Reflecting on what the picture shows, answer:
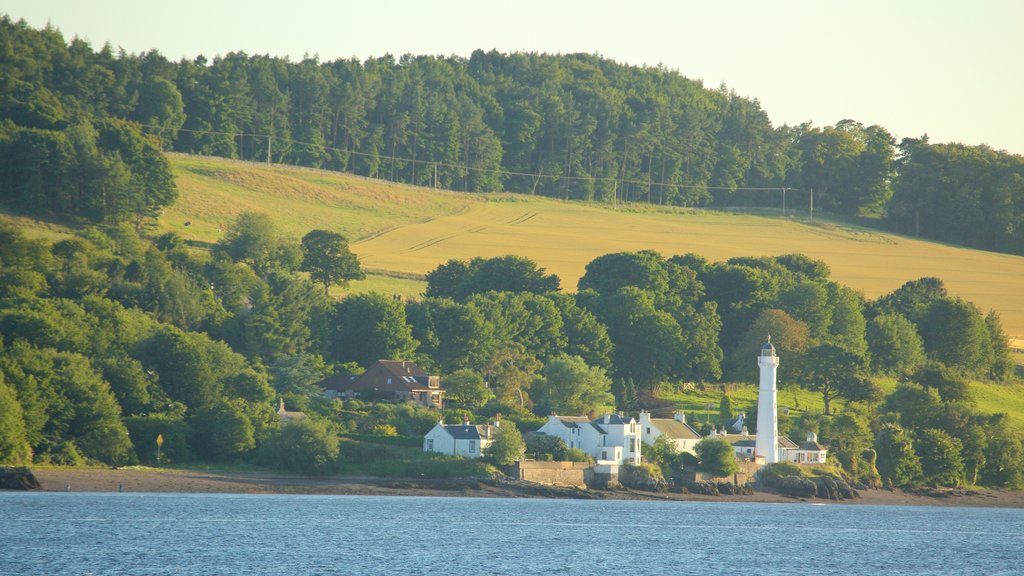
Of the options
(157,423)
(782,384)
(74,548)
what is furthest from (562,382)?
(74,548)

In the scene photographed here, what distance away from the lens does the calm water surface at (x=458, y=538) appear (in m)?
65.2

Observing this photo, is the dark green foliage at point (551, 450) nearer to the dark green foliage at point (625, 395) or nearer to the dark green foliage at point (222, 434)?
the dark green foliage at point (222, 434)

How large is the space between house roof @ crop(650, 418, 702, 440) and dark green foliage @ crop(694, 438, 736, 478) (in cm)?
273

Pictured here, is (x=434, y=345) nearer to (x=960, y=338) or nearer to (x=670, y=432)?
(x=670, y=432)

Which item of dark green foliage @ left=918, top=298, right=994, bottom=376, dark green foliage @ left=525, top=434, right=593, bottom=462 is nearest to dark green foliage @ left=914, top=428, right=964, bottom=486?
dark green foliage @ left=525, top=434, right=593, bottom=462

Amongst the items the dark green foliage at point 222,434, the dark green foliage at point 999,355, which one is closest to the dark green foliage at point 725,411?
the dark green foliage at point 999,355

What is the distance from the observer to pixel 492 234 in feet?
575

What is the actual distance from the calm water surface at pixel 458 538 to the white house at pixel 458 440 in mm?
3363

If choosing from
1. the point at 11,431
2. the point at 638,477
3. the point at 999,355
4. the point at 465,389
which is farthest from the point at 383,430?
the point at 999,355

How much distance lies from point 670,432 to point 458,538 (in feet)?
106

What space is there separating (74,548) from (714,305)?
273 feet

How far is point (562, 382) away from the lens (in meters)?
114

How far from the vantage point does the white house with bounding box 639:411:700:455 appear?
104625mm

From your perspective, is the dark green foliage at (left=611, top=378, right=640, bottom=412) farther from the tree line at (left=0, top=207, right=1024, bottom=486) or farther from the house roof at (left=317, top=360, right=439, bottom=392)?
the house roof at (left=317, top=360, right=439, bottom=392)
